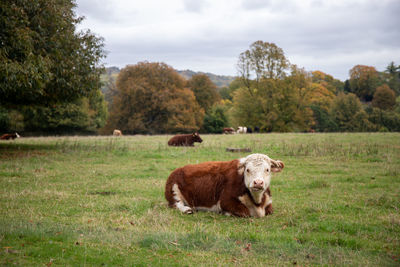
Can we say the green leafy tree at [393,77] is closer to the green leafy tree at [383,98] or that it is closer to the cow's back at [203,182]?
the green leafy tree at [383,98]

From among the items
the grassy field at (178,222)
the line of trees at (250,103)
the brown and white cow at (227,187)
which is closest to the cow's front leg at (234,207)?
the brown and white cow at (227,187)

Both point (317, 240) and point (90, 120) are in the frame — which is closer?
point (317, 240)

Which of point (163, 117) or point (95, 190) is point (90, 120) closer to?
point (163, 117)

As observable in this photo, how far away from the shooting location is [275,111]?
154ft

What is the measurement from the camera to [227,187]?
7.84 metres

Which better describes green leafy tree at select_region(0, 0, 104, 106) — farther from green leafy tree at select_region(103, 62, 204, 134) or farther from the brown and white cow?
green leafy tree at select_region(103, 62, 204, 134)

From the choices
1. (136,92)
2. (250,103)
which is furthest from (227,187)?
(136,92)

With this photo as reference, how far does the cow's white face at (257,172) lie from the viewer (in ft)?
23.2

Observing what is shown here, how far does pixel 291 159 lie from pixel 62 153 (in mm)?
11645

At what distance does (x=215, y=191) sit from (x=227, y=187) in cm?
35

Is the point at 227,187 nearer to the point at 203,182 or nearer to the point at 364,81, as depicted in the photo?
the point at 203,182

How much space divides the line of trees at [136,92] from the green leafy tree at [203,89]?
212 millimetres

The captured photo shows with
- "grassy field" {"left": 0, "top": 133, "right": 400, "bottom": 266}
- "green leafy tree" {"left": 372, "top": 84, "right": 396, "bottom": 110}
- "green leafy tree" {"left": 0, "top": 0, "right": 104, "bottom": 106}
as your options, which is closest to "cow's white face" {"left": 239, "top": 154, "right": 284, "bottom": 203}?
"grassy field" {"left": 0, "top": 133, "right": 400, "bottom": 266}

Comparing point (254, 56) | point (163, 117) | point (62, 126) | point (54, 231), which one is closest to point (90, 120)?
point (62, 126)
